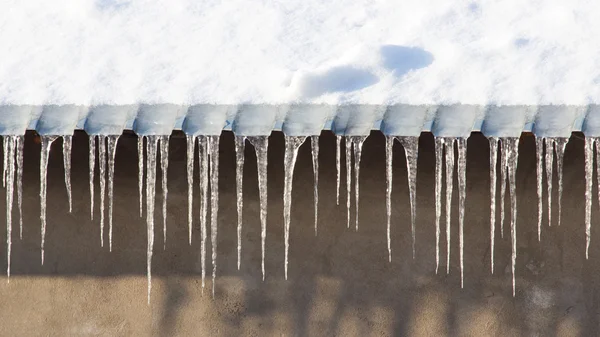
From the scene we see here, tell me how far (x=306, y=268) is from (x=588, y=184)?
5.97 feet

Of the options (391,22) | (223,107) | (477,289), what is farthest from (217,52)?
(477,289)

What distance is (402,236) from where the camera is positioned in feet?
22.4

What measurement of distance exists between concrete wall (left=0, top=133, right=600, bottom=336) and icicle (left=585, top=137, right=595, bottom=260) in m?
0.17

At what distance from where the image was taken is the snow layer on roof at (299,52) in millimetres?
5836

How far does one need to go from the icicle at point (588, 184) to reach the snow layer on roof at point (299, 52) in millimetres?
234

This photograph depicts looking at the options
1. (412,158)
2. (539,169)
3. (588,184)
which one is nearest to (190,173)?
(412,158)

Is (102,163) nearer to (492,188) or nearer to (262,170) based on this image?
(262,170)

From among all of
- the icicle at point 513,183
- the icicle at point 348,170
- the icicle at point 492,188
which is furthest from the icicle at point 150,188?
the icicle at point 513,183

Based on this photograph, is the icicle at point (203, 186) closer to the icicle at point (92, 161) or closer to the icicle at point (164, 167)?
the icicle at point (164, 167)

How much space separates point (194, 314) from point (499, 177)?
2049 mm

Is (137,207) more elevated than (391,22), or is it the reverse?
(391,22)

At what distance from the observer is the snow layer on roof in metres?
5.84

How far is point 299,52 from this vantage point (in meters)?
6.19

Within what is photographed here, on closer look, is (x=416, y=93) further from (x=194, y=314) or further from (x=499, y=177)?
(x=194, y=314)
